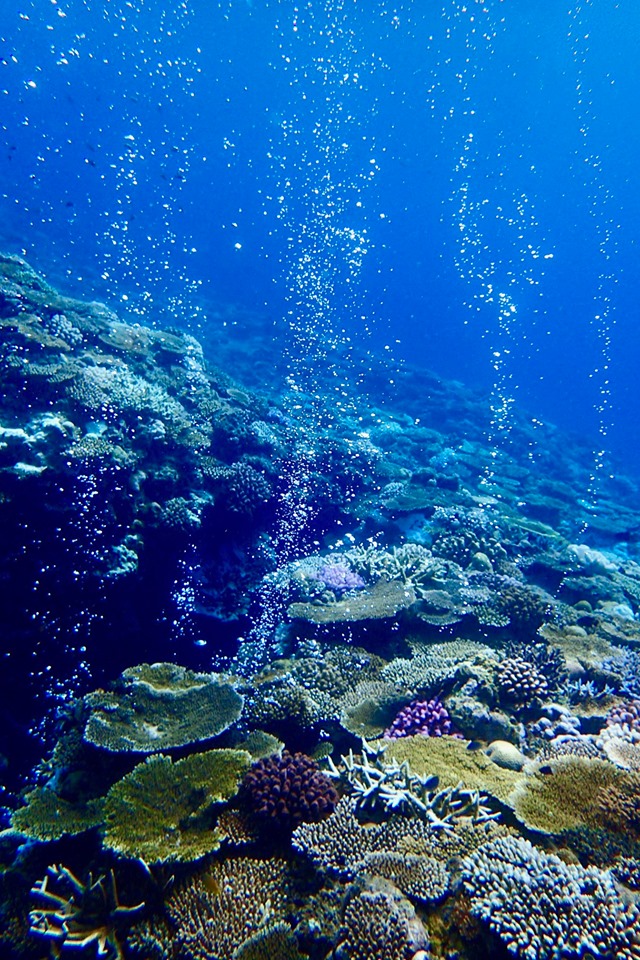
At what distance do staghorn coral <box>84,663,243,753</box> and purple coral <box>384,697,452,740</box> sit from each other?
1730 millimetres

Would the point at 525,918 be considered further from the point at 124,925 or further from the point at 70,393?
the point at 70,393

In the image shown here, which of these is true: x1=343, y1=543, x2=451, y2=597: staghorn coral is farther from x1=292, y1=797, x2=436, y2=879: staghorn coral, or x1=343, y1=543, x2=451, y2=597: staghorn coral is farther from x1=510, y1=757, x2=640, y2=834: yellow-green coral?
x1=292, y1=797, x2=436, y2=879: staghorn coral

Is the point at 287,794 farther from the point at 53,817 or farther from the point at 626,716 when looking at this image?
the point at 626,716

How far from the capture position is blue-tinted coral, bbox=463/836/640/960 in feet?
8.66

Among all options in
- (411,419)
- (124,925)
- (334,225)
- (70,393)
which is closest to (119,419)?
(70,393)

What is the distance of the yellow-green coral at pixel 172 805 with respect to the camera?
354cm

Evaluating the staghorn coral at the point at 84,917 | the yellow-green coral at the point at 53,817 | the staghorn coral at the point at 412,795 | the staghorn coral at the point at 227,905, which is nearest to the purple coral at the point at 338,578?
the staghorn coral at the point at 412,795

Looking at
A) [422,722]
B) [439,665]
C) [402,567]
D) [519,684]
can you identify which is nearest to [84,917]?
[422,722]

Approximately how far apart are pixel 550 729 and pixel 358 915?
10.7 ft

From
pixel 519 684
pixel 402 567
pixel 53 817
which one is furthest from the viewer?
pixel 402 567

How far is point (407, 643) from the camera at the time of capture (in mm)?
7176

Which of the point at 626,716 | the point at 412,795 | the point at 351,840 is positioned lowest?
the point at 351,840

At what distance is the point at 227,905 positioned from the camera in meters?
3.37

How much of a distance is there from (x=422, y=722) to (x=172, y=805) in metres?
2.72
